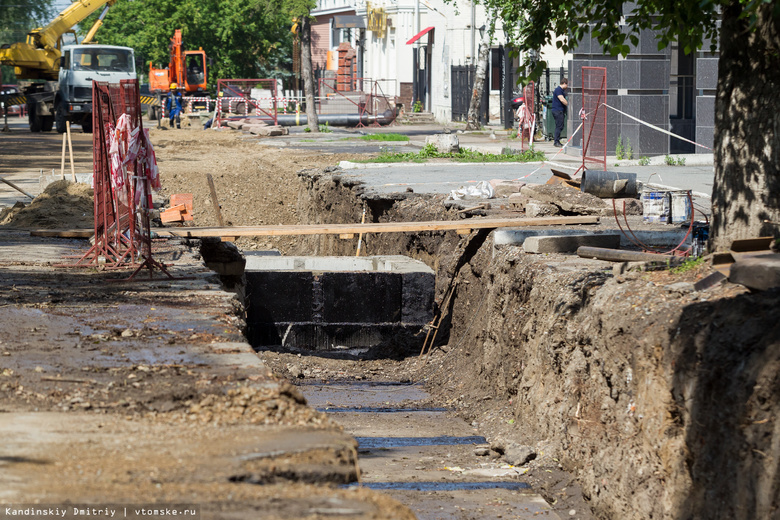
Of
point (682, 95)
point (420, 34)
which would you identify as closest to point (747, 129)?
point (682, 95)

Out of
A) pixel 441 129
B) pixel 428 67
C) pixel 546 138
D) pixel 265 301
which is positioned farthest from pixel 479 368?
pixel 428 67

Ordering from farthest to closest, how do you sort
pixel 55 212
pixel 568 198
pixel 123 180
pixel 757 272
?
1. pixel 55 212
2. pixel 568 198
3. pixel 123 180
4. pixel 757 272

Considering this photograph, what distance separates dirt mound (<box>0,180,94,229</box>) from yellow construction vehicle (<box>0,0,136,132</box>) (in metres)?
16.5

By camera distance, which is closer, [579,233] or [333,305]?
[579,233]

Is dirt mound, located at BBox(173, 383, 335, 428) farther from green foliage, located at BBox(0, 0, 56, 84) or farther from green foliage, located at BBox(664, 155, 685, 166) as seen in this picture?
green foliage, located at BBox(0, 0, 56, 84)

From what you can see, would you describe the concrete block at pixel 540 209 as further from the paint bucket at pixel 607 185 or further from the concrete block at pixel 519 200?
the paint bucket at pixel 607 185

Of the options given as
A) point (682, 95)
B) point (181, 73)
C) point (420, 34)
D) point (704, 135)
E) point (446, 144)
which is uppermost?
point (420, 34)

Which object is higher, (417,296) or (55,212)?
(55,212)

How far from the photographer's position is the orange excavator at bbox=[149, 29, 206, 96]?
4300 cm

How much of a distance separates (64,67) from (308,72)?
8.71 meters

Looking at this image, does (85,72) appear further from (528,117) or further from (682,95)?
(682,95)

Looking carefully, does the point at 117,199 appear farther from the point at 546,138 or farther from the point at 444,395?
the point at 546,138

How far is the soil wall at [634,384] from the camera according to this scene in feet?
17.2

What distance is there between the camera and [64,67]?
33.4 meters
